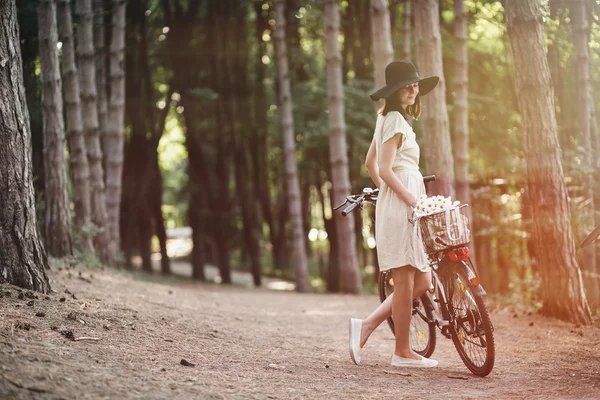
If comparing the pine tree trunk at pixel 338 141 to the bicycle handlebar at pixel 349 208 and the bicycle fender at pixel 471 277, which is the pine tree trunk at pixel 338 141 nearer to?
the bicycle handlebar at pixel 349 208

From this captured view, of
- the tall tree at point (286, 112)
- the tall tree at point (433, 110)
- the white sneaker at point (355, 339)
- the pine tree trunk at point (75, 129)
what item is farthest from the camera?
the tall tree at point (286, 112)

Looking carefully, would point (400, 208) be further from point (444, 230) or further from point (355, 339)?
point (355, 339)

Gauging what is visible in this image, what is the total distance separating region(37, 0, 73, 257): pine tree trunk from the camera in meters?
12.3

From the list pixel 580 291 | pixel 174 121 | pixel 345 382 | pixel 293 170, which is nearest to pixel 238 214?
pixel 174 121

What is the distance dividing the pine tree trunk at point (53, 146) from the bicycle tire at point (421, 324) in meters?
6.80

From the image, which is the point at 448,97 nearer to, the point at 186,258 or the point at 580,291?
the point at 580,291

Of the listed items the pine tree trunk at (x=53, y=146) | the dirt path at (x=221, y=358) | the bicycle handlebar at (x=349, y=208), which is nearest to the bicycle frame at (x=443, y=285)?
the dirt path at (x=221, y=358)

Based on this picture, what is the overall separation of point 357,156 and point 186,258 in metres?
26.8

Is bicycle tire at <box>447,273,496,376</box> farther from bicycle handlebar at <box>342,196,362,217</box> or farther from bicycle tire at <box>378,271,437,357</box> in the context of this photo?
bicycle handlebar at <box>342,196,362,217</box>

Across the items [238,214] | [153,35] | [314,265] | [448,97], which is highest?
[153,35]

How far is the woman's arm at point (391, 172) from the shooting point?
6.03 metres

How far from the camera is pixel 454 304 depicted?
6.42 meters

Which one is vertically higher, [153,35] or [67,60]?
[153,35]

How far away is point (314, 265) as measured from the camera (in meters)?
38.7
